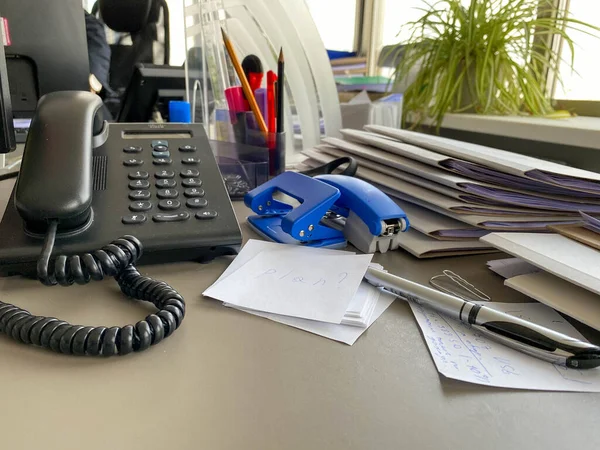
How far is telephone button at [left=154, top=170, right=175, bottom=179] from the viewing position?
0.51m

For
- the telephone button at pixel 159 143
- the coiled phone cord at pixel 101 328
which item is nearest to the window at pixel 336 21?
the telephone button at pixel 159 143

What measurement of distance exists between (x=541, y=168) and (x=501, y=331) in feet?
0.78

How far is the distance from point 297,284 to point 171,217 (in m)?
0.14

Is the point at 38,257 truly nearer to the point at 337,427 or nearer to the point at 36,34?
the point at 337,427

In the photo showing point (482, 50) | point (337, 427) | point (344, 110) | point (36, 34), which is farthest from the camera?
point (344, 110)

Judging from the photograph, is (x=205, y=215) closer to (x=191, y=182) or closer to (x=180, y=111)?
(x=191, y=182)

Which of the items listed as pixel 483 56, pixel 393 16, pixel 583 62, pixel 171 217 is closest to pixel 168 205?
pixel 171 217

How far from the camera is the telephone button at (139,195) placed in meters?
0.48

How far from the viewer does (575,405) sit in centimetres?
28

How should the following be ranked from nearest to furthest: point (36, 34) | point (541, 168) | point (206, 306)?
point (206, 306) < point (541, 168) < point (36, 34)

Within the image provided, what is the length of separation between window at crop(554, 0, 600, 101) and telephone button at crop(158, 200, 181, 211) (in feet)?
3.00

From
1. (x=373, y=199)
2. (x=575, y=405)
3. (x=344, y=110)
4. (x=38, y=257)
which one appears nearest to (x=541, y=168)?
(x=373, y=199)

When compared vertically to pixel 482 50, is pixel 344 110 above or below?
below

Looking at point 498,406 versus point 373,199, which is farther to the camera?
point 373,199
